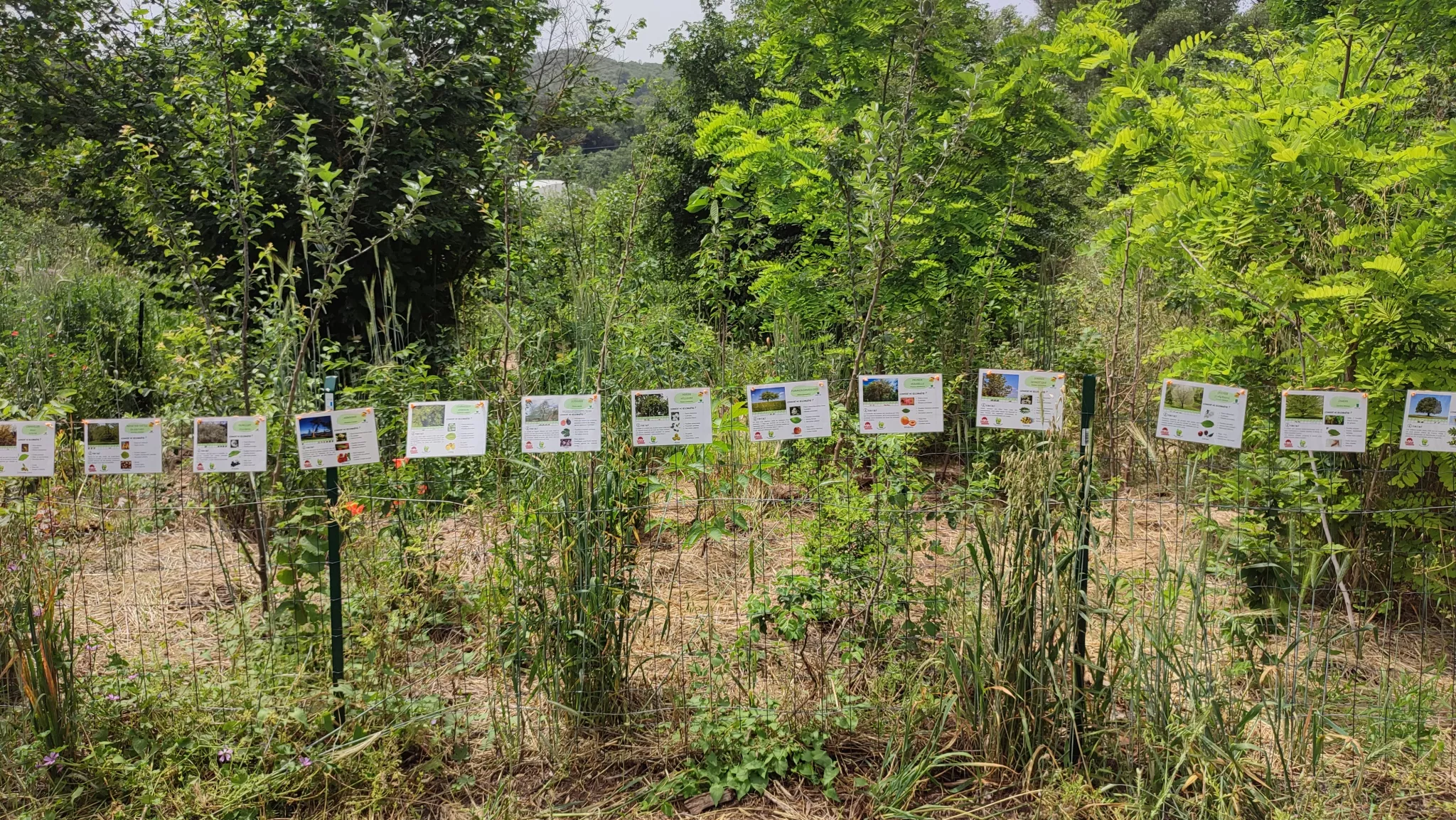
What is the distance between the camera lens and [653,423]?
8.97ft

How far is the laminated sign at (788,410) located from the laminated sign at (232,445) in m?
1.55

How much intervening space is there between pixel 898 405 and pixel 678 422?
0.72 m

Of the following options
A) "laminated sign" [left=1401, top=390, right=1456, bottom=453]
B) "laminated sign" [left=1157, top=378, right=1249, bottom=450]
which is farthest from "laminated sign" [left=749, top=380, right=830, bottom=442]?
"laminated sign" [left=1401, top=390, right=1456, bottom=453]

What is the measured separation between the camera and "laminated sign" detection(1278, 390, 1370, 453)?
2.54m

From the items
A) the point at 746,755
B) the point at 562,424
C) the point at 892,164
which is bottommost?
the point at 746,755

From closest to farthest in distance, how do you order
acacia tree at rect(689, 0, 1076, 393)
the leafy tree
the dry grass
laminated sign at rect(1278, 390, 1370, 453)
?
the dry grass
laminated sign at rect(1278, 390, 1370, 453)
acacia tree at rect(689, 0, 1076, 393)
the leafy tree

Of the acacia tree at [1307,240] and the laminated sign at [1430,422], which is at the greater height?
the acacia tree at [1307,240]

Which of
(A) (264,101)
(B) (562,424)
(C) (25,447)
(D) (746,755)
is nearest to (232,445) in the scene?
(C) (25,447)

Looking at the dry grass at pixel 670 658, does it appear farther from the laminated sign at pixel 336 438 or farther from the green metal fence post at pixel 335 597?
the laminated sign at pixel 336 438

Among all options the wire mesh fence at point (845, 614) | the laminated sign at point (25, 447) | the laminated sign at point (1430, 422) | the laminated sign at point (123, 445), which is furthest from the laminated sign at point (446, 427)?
the laminated sign at point (1430, 422)

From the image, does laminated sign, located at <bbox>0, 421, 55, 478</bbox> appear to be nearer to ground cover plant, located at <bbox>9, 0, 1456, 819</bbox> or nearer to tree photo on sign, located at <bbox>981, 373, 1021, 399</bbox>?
ground cover plant, located at <bbox>9, 0, 1456, 819</bbox>

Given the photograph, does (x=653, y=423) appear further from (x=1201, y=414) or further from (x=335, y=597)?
(x=1201, y=414)

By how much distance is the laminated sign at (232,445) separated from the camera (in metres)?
2.72

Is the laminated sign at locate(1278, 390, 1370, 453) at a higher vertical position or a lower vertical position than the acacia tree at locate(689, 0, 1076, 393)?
lower
